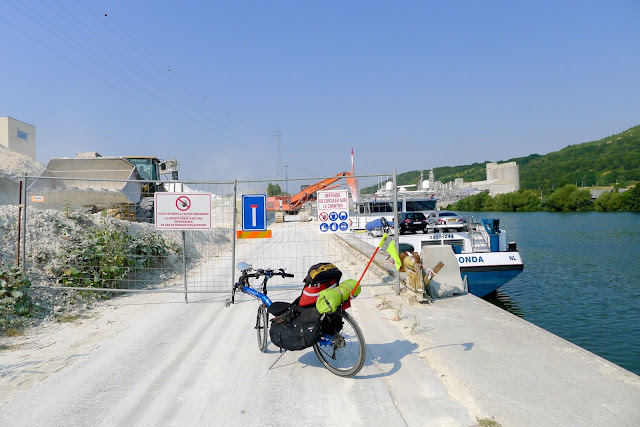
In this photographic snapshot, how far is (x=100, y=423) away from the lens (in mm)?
3521

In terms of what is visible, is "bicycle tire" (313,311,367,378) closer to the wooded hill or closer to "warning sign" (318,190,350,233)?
"warning sign" (318,190,350,233)

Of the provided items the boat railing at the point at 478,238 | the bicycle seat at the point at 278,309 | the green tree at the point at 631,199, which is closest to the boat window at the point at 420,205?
the boat railing at the point at 478,238

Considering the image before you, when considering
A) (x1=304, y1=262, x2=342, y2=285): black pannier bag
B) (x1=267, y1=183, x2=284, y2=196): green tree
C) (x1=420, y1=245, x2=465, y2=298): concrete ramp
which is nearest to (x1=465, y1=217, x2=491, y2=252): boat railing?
(x1=420, y1=245, x2=465, y2=298): concrete ramp

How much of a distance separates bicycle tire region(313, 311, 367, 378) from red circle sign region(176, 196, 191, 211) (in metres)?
4.13

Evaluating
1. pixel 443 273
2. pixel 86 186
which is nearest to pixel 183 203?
pixel 443 273

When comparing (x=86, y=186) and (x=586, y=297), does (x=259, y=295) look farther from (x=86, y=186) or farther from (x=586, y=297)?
(x=586, y=297)

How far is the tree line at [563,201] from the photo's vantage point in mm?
68531

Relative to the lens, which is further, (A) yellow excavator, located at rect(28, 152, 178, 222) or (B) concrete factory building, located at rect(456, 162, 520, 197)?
(B) concrete factory building, located at rect(456, 162, 520, 197)

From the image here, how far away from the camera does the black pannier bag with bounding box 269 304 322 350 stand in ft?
13.7

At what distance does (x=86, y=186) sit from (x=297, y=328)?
12670 mm

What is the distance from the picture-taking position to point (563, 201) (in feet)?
247

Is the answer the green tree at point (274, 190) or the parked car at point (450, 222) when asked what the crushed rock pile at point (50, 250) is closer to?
the green tree at point (274, 190)

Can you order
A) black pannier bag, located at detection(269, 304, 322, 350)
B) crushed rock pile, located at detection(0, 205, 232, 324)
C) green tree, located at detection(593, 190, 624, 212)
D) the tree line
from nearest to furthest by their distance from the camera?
black pannier bag, located at detection(269, 304, 322, 350) < crushed rock pile, located at detection(0, 205, 232, 324) < the tree line < green tree, located at detection(593, 190, 624, 212)

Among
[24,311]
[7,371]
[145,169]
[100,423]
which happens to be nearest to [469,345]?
[100,423]
